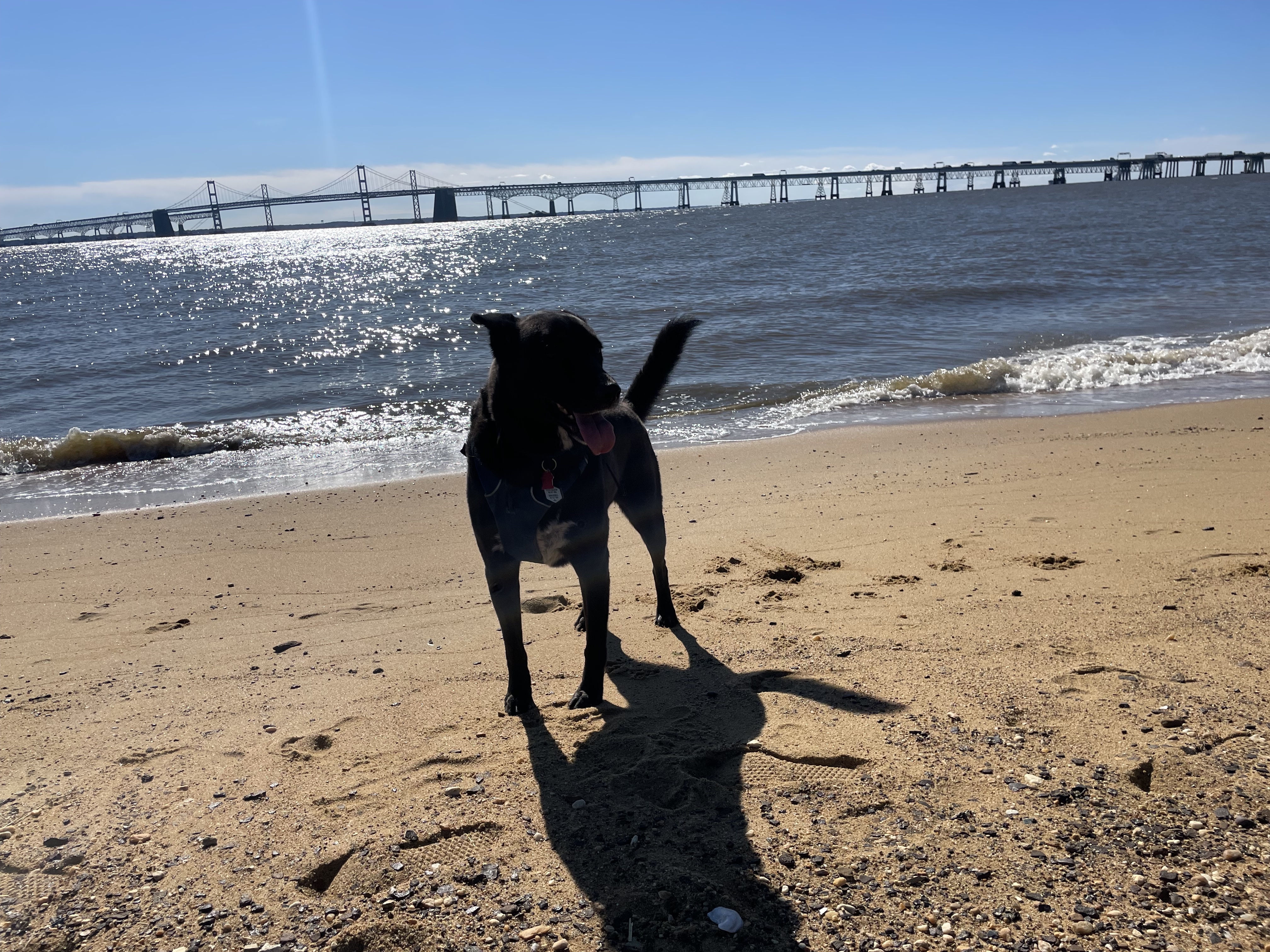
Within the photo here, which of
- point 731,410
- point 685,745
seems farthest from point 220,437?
point 685,745

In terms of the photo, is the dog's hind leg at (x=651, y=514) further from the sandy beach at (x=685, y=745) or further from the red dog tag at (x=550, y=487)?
the red dog tag at (x=550, y=487)

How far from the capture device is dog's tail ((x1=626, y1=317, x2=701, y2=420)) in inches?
164

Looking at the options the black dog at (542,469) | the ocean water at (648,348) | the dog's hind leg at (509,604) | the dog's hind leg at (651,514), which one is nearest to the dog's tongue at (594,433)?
the black dog at (542,469)

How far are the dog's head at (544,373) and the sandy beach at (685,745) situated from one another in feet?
3.87

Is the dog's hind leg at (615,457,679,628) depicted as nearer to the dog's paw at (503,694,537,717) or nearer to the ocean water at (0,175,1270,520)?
the dog's paw at (503,694,537,717)

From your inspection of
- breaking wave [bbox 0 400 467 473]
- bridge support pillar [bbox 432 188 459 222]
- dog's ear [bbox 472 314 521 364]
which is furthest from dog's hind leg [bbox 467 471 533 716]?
bridge support pillar [bbox 432 188 459 222]

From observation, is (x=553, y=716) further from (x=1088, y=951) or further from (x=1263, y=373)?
(x=1263, y=373)

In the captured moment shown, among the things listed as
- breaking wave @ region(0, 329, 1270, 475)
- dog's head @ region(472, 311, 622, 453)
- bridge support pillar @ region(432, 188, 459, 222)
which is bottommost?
breaking wave @ region(0, 329, 1270, 475)

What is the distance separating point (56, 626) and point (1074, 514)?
595 centimetres

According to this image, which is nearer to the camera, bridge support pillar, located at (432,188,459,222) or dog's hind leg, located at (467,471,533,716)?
dog's hind leg, located at (467,471,533,716)

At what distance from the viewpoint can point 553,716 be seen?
3.21 m

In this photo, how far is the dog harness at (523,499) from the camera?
9.97 ft

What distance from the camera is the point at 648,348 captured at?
1541 cm

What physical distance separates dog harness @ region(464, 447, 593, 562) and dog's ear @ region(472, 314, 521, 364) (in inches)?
15.2
